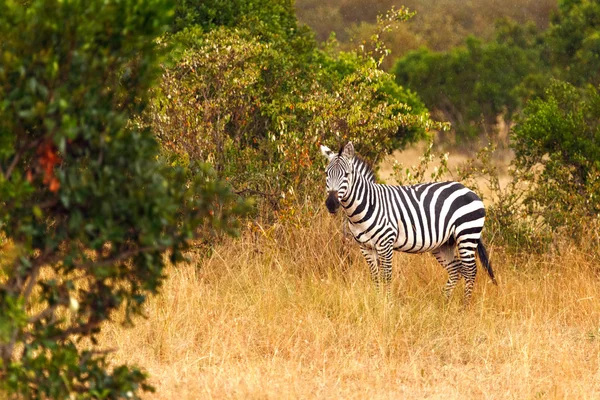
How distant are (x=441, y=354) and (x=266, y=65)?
4.37 m

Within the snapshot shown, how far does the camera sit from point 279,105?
10.2 meters

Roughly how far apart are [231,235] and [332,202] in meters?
3.48

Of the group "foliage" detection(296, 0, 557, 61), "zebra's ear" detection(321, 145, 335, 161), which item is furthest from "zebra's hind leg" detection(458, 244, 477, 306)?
"foliage" detection(296, 0, 557, 61)

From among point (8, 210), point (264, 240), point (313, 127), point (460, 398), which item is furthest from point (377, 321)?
point (8, 210)

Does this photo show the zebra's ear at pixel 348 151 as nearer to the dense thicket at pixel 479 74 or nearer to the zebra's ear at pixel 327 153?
the zebra's ear at pixel 327 153

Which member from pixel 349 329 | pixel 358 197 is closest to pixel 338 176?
pixel 358 197

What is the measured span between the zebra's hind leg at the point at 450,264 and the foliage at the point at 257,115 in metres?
1.63

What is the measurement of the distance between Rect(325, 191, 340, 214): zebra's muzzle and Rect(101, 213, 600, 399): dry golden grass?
2.28 feet

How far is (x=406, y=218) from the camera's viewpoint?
8.30 meters

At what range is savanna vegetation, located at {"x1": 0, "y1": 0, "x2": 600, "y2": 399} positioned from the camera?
4023 mm

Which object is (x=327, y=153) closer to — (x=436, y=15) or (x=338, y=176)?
(x=338, y=176)

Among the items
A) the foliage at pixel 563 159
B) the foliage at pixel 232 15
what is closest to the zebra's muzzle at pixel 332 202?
the foliage at pixel 563 159

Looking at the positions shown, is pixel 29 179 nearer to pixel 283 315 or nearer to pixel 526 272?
pixel 283 315

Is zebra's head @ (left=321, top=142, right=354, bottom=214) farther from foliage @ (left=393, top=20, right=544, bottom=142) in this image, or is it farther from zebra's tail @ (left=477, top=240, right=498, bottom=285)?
foliage @ (left=393, top=20, right=544, bottom=142)
